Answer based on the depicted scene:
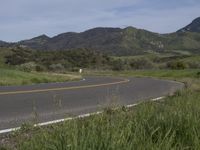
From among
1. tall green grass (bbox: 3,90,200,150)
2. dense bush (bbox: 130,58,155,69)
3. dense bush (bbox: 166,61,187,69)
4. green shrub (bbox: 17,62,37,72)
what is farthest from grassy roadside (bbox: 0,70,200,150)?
dense bush (bbox: 130,58,155,69)

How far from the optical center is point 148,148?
6.04 metres

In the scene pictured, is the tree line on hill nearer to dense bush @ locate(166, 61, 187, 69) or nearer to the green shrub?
dense bush @ locate(166, 61, 187, 69)

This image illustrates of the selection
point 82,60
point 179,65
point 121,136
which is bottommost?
point 179,65

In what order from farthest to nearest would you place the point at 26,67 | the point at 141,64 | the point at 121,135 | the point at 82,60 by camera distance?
the point at 141,64 < the point at 82,60 < the point at 26,67 < the point at 121,135

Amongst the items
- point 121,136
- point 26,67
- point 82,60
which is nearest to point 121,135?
point 121,136

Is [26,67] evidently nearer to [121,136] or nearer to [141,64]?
[121,136]

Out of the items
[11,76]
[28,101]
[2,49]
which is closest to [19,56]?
[2,49]

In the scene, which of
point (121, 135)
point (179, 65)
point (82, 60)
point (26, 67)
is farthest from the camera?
point (82, 60)

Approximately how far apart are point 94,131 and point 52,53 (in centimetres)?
11913

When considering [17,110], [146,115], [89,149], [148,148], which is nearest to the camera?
[89,149]

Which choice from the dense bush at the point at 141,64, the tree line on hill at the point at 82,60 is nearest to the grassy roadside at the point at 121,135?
the tree line on hill at the point at 82,60

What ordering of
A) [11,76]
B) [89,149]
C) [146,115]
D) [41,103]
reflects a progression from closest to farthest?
1. [89,149]
2. [146,115]
3. [41,103]
4. [11,76]

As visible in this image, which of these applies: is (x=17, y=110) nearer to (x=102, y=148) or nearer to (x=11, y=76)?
(x=102, y=148)

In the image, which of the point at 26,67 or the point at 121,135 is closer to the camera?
the point at 121,135
